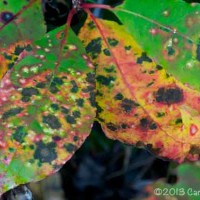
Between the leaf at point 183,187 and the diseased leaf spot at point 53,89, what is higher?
the diseased leaf spot at point 53,89

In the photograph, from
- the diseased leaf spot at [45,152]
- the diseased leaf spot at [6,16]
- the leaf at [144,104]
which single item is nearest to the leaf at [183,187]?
the leaf at [144,104]

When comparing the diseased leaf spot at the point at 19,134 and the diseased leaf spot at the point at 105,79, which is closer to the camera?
the diseased leaf spot at the point at 19,134

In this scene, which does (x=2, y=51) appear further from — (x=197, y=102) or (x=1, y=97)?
(x=197, y=102)

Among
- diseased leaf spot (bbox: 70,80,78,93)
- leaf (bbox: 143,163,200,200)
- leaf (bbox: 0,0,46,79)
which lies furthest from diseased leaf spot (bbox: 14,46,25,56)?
leaf (bbox: 143,163,200,200)

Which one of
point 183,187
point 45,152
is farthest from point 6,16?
point 183,187

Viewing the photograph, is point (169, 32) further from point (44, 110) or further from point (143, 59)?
point (44, 110)

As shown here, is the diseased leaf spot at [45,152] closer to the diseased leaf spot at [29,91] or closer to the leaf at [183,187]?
the diseased leaf spot at [29,91]
